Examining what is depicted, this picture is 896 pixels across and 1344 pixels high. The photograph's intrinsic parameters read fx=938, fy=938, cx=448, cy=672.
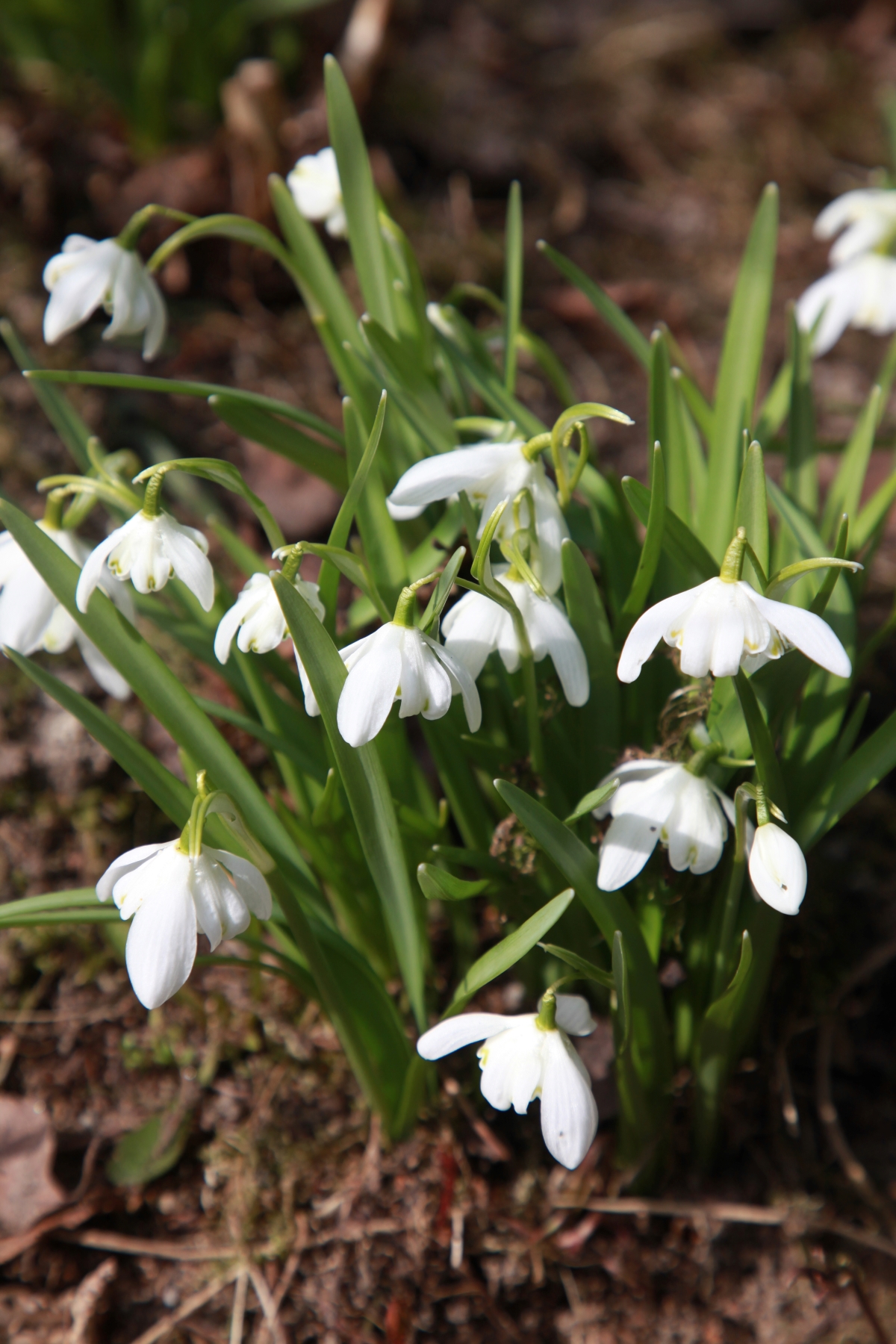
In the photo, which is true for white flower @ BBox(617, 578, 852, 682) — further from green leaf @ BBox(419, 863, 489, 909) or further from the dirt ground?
the dirt ground

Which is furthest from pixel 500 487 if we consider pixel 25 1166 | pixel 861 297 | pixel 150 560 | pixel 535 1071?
pixel 25 1166

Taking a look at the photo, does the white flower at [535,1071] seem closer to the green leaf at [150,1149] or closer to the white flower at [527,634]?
the white flower at [527,634]

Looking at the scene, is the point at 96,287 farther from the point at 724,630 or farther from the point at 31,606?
the point at 724,630

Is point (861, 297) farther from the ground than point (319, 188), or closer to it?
closer to it

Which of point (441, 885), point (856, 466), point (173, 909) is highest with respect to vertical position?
point (856, 466)

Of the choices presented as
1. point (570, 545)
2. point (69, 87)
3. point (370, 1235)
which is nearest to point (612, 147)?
point (69, 87)

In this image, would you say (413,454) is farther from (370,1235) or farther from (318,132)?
(318,132)
